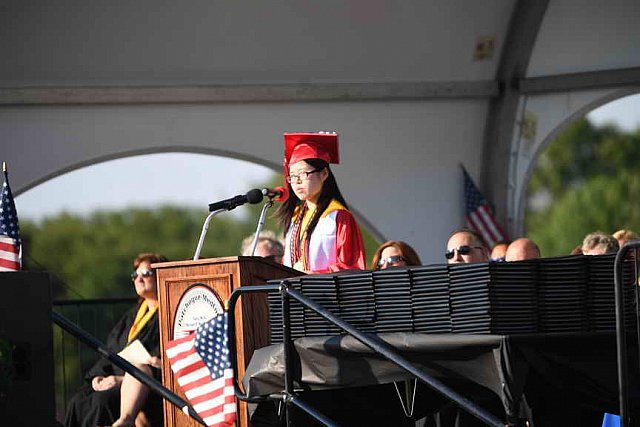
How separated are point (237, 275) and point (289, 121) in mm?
4999

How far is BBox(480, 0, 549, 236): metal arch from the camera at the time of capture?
11.1 meters

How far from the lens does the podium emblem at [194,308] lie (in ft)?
20.4

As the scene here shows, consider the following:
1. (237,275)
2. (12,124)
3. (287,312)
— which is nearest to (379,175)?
(12,124)

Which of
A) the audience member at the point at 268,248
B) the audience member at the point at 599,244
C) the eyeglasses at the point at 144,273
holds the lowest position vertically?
the eyeglasses at the point at 144,273

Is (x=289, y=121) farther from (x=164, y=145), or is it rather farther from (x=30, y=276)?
(x=30, y=276)

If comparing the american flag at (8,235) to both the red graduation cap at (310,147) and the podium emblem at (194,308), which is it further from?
the red graduation cap at (310,147)

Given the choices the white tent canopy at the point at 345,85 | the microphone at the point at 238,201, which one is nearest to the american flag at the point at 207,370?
the microphone at the point at 238,201

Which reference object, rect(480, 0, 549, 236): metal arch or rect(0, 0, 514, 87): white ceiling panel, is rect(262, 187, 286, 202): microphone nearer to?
rect(0, 0, 514, 87): white ceiling panel

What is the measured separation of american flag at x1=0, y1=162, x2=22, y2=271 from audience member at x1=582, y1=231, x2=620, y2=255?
3288 millimetres

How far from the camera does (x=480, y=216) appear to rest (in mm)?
11344

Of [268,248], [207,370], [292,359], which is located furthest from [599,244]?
[292,359]

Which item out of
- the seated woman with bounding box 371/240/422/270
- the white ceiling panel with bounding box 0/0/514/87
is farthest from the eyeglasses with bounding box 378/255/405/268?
the white ceiling panel with bounding box 0/0/514/87

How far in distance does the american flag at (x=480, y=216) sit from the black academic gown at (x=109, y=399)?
11.7 ft

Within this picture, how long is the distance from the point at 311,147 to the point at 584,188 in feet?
146
